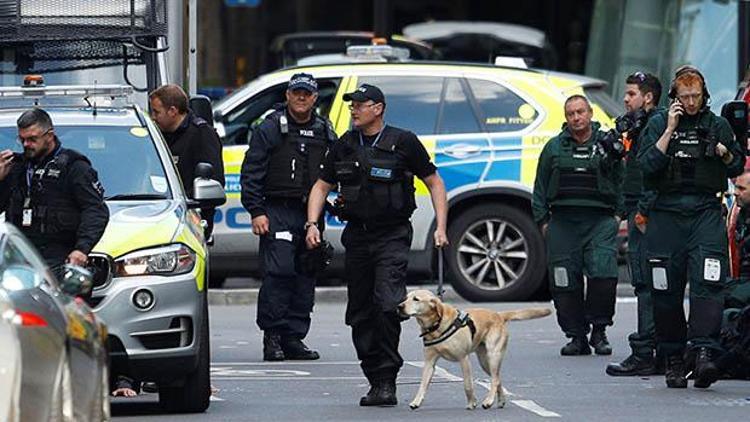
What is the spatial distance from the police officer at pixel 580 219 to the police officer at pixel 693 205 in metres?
2.09

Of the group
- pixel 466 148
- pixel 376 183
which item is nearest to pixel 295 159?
pixel 376 183

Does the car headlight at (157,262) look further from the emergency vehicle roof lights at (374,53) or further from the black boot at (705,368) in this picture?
the emergency vehicle roof lights at (374,53)

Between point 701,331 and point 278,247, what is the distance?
10.6ft

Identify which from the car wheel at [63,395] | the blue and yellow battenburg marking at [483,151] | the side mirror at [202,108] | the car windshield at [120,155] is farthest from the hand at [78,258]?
the blue and yellow battenburg marking at [483,151]

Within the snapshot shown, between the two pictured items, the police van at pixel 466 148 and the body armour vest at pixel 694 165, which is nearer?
the body armour vest at pixel 694 165

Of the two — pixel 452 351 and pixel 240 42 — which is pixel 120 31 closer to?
pixel 452 351

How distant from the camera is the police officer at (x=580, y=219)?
564 inches

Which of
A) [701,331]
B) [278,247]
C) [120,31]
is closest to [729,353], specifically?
[701,331]

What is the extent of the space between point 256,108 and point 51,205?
6932mm

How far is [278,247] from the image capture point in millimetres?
14156

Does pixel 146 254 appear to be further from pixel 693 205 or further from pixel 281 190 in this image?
pixel 281 190

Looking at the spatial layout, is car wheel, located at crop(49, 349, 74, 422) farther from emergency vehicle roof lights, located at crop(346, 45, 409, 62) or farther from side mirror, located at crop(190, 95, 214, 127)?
emergency vehicle roof lights, located at crop(346, 45, 409, 62)

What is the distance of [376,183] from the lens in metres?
11.7

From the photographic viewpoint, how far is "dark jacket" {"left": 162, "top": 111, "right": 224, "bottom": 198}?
13.8 m
